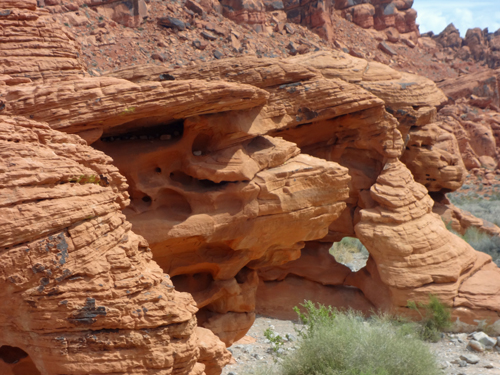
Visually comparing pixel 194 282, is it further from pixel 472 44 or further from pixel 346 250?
pixel 472 44

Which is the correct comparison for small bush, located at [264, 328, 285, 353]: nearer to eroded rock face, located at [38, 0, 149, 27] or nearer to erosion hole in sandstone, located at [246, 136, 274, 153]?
erosion hole in sandstone, located at [246, 136, 274, 153]

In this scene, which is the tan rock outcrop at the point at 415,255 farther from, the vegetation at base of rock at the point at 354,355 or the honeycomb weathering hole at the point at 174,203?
the honeycomb weathering hole at the point at 174,203

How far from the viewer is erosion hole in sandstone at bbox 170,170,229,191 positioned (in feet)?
22.6

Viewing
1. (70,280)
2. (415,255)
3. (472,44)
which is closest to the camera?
(70,280)

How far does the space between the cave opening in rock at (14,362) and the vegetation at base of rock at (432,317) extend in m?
6.41

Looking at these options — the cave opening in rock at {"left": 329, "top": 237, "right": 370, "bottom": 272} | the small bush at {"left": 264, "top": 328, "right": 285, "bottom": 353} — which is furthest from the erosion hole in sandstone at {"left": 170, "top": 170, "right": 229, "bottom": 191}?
the cave opening in rock at {"left": 329, "top": 237, "right": 370, "bottom": 272}

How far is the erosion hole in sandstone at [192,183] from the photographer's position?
22.6 feet

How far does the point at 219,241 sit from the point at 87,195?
3180 mm

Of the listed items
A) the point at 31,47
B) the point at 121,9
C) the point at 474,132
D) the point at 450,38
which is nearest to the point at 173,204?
the point at 31,47

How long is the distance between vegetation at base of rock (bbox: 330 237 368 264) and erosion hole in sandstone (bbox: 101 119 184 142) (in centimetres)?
769

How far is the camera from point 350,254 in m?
14.1

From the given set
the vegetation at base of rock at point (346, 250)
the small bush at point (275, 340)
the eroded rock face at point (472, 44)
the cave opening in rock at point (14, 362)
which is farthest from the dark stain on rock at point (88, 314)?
the eroded rock face at point (472, 44)

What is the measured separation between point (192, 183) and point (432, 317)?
4.87m

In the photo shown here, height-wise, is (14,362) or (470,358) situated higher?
(14,362)
